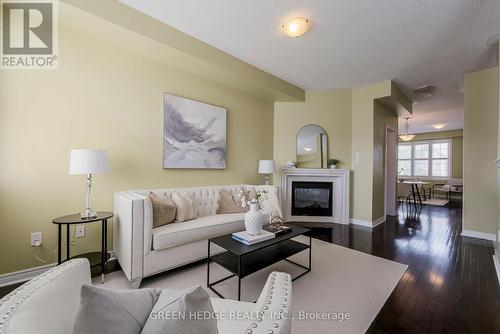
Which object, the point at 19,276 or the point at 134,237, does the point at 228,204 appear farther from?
the point at 19,276

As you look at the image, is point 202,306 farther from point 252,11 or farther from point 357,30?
point 357,30

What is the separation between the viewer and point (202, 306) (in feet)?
1.95

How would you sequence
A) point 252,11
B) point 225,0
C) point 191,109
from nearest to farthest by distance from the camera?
point 225,0
point 252,11
point 191,109

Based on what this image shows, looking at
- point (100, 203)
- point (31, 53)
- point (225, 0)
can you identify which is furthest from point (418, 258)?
point (31, 53)

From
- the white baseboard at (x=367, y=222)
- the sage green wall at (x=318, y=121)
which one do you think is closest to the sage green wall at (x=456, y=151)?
the white baseboard at (x=367, y=222)

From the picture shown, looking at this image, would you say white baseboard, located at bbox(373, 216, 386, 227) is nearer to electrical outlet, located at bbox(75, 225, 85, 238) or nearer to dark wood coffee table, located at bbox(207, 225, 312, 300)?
dark wood coffee table, located at bbox(207, 225, 312, 300)

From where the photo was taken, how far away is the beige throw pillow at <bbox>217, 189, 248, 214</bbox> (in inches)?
124

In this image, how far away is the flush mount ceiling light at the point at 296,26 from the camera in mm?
2294

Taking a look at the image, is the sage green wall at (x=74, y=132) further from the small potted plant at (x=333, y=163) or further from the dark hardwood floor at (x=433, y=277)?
the small potted plant at (x=333, y=163)

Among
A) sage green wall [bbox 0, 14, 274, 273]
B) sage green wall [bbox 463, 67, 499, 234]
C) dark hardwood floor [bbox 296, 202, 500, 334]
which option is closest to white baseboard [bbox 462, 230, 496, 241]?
sage green wall [bbox 463, 67, 499, 234]

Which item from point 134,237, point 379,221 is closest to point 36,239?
point 134,237

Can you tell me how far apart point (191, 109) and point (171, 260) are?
208 centimetres

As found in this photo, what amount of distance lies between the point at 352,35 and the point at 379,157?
2727mm

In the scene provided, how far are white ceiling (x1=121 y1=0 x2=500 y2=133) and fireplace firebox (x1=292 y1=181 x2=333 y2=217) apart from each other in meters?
2.05
